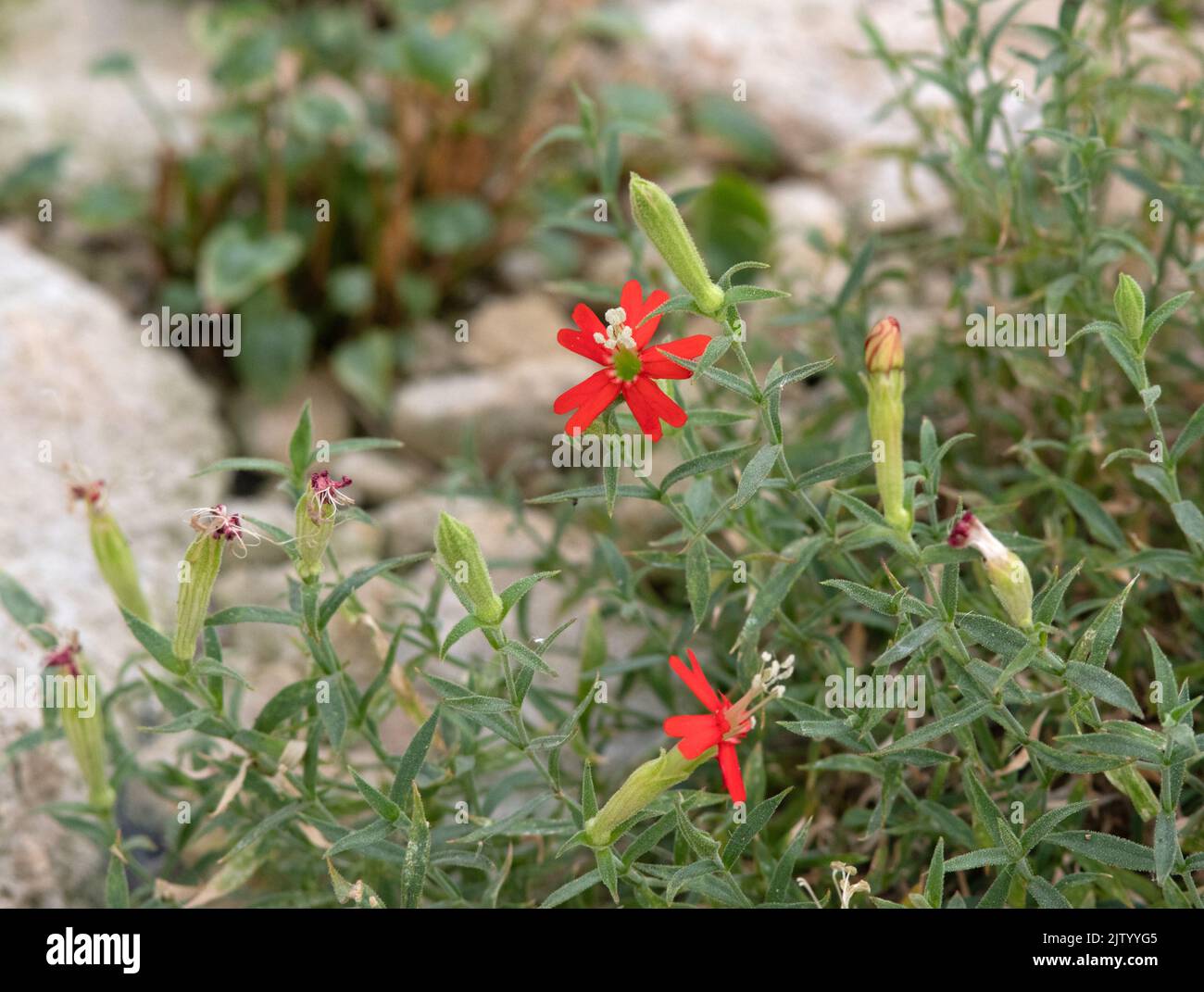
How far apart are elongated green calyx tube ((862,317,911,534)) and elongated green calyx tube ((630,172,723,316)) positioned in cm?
15

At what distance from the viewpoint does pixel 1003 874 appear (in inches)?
49.7

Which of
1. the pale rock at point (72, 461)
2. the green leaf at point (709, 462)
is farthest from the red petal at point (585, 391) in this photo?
the pale rock at point (72, 461)

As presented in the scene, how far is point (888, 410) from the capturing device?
1171 mm

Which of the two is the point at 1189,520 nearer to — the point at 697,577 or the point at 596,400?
the point at 697,577

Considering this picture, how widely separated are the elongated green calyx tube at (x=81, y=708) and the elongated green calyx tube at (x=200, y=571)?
23 cm

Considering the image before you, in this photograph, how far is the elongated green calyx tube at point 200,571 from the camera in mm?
1279

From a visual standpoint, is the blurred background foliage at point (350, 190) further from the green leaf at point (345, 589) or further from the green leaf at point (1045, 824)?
the green leaf at point (1045, 824)

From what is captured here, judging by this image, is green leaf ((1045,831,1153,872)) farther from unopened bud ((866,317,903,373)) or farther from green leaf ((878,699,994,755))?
unopened bud ((866,317,903,373))

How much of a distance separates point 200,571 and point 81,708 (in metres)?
0.31

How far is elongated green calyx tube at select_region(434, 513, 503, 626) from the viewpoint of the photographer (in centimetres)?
116

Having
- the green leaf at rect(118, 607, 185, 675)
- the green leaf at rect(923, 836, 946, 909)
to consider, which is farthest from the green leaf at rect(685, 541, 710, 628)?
the green leaf at rect(118, 607, 185, 675)

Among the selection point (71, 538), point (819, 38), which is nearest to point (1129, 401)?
point (71, 538)

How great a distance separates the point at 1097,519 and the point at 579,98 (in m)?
0.81

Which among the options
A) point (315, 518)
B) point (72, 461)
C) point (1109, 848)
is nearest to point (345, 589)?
point (315, 518)
